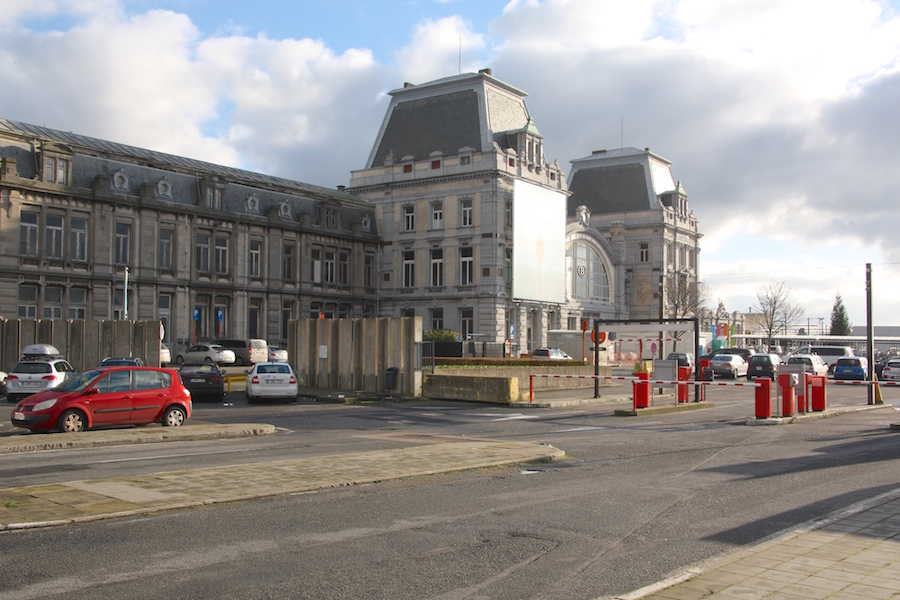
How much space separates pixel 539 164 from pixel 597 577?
6737cm

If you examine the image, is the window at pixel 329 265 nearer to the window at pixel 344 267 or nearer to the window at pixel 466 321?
the window at pixel 344 267

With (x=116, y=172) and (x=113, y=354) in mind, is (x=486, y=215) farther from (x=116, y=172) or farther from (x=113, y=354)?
(x=113, y=354)

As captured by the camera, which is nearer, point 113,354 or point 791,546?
point 791,546

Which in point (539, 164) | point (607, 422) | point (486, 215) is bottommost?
point (607, 422)

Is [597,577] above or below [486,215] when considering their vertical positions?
below

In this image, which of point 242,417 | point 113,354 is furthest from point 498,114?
point 242,417

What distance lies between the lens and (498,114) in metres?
72.5

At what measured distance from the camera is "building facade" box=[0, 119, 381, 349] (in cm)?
5097

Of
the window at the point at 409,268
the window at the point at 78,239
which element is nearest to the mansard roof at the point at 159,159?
the window at the point at 78,239

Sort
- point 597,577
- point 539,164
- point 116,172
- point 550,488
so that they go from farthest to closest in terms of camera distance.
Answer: point 539,164 → point 116,172 → point 550,488 → point 597,577

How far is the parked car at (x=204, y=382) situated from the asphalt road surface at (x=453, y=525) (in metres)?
13.4

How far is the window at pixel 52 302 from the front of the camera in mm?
51625

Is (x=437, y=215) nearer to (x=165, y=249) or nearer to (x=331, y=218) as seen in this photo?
(x=331, y=218)

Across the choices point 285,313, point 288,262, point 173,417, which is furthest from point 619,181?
point 173,417
